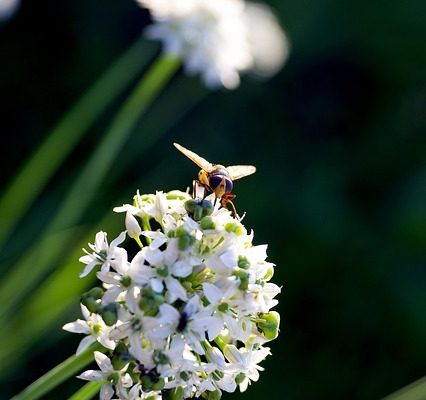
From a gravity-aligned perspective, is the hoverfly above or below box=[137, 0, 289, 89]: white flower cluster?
below

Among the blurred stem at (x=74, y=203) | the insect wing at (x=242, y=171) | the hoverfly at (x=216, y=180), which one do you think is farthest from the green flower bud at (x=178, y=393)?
the blurred stem at (x=74, y=203)

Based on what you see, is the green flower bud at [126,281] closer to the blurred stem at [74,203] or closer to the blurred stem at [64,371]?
the blurred stem at [64,371]

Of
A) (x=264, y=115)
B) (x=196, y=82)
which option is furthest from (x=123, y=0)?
(x=264, y=115)

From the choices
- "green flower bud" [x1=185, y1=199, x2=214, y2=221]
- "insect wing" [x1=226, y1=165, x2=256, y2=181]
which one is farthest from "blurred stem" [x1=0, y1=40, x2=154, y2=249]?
"green flower bud" [x1=185, y1=199, x2=214, y2=221]

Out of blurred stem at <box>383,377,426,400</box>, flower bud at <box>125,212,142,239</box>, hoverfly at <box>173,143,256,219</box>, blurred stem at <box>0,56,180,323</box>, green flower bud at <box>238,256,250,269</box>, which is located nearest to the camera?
green flower bud at <box>238,256,250,269</box>

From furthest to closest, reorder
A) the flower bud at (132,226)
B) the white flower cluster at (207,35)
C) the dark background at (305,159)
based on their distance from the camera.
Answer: the dark background at (305,159), the white flower cluster at (207,35), the flower bud at (132,226)

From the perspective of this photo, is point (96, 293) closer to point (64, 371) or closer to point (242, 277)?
point (64, 371)

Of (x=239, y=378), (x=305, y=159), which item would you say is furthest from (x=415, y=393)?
(x=305, y=159)

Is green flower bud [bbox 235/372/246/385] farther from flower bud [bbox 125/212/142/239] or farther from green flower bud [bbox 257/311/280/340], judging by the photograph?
flower bud [bbox 125/212/142/239]
